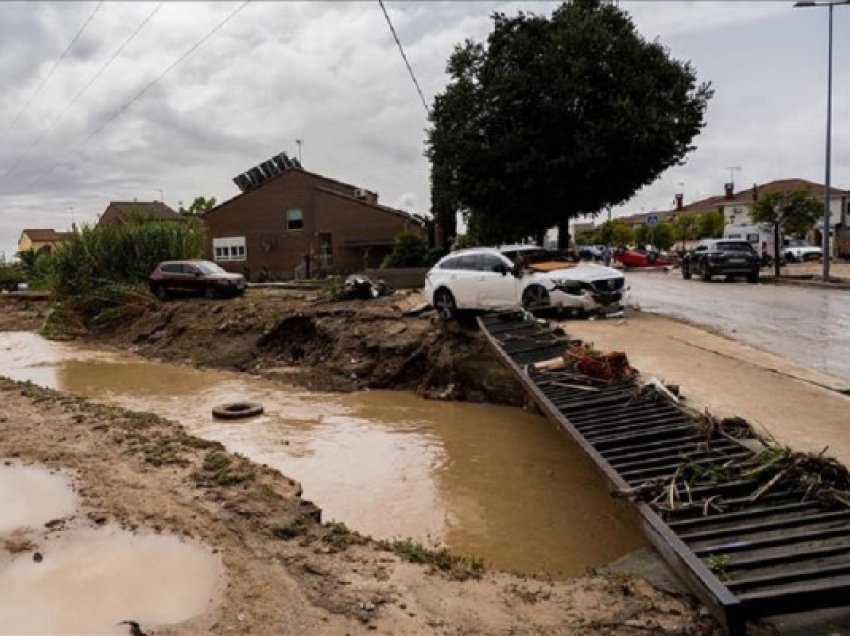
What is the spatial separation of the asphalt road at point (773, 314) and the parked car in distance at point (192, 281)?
49.3 ft

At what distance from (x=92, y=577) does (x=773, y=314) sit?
602 inches

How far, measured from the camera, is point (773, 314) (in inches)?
637

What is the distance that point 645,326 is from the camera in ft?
47.6

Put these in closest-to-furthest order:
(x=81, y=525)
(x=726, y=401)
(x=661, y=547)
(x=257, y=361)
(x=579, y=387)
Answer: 1. (x=661, y=547)
2. (x=81, y=525)
3. (x=726, y=401)
4. (x=579, y=387)
5. (x=257, y=361)

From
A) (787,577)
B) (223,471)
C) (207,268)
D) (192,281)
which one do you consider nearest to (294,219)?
(207,268)

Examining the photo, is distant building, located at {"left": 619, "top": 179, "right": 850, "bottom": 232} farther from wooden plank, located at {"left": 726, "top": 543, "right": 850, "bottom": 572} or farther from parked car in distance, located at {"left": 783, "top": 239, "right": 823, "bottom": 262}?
wooden plank, located at {"left": 726, "top": 543, "right": 850, "bottom": 572}

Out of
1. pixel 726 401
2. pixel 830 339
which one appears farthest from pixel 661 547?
pixel 830 339

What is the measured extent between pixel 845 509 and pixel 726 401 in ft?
10.5

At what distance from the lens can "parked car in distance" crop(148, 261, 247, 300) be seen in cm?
2728

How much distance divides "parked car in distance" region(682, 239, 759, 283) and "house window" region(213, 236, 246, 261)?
31.0 m

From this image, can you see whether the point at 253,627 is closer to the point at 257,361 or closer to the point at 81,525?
the point at 81,525

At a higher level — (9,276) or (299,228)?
(299,228)

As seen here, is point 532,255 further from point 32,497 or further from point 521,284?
point 32,497

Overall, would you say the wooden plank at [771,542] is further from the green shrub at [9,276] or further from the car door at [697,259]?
the green shrub at [9,276]
